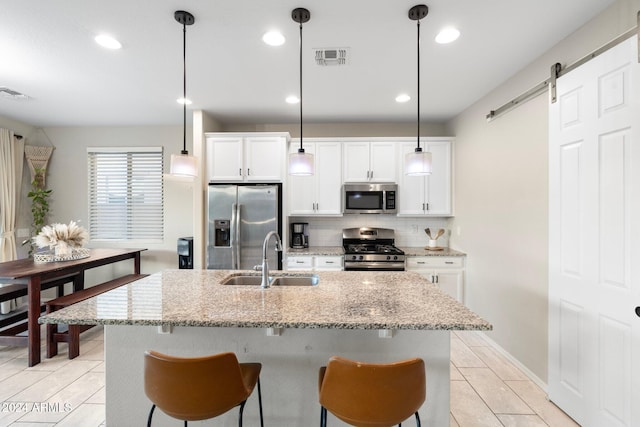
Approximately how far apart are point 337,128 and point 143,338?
3.51m

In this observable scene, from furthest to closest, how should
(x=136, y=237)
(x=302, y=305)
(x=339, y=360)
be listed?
(x=136, y=237) → (x=302, y=305) → (x=339, y=360)

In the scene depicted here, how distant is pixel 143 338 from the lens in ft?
5.55

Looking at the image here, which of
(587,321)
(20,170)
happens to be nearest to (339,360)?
(587,321)

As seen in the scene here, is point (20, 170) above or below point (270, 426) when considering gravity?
above

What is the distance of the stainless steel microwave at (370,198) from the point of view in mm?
3904

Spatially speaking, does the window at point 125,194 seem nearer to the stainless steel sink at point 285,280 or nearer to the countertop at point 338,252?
the countertop at point 338,252

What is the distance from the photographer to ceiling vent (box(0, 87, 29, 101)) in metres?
A: 3.09

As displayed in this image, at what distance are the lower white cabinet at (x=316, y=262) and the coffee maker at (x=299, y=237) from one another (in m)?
0.32

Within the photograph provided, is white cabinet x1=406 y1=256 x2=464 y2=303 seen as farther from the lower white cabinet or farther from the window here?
the window

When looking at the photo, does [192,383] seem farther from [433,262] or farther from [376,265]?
[433,262]

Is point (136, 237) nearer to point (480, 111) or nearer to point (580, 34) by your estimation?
point (480, 111)

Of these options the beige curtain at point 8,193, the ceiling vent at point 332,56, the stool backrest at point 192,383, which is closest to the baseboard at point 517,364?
the stool backrest at point 192,383

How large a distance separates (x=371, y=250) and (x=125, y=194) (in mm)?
3810

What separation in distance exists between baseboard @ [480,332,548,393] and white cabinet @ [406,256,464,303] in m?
0.59
